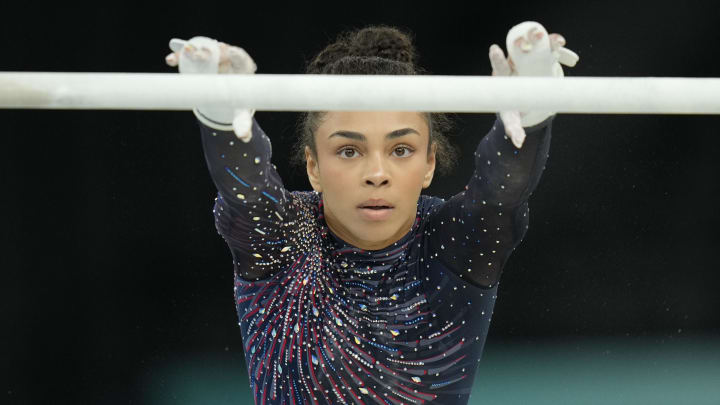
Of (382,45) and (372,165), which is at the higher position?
(382,45)

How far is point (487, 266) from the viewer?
158 cm

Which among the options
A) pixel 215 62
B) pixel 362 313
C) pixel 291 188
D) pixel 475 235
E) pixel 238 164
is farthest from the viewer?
pixel 291 188

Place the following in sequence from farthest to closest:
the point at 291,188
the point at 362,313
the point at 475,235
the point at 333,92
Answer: the point at 291,188
the point at 362,313
the point at 475,235
the point at 333,92

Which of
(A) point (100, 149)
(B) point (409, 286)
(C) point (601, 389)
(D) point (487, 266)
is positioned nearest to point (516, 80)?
(D) point (487, 266)

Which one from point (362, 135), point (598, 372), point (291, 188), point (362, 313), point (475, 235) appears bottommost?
point (362, 313)

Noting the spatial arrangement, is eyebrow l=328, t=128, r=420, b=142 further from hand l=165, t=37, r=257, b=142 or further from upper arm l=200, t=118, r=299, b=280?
hand l=165, t=37, r=257, b=142

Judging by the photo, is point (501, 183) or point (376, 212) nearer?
point (501, 183)

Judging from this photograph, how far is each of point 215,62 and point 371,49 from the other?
0.51 metres

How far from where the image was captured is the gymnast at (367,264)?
61.2 inches

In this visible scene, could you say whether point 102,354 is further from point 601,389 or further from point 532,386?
point 601,389

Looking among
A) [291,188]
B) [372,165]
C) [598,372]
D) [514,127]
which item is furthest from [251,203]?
[598,372]

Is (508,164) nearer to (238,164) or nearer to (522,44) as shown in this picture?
(522,44)

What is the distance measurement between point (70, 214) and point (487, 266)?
1355 millimetres

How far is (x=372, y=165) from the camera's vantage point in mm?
1552
